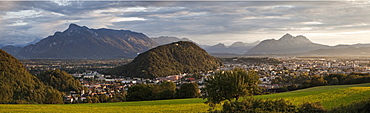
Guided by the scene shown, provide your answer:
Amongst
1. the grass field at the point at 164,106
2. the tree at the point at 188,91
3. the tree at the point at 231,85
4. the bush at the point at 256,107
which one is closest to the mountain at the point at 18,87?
the tree at the point at 188,91

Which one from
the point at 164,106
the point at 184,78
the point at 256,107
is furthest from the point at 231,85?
the point at 184,78

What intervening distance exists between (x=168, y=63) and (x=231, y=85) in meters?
96.7

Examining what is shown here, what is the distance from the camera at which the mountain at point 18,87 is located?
44.1m

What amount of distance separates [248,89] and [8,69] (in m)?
52.9

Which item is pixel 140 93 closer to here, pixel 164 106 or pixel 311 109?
pixel 164 106

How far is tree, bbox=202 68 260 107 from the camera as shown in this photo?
19031 millimetres

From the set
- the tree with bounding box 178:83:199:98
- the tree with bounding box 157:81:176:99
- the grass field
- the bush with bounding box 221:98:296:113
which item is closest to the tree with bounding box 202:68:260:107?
the grass field

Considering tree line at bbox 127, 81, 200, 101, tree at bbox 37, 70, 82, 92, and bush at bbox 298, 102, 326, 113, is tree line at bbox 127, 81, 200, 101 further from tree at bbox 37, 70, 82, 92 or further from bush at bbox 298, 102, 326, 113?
tree at bbox 37, 70, 82, 92

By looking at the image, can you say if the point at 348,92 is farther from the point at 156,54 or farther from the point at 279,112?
the point at 156,54

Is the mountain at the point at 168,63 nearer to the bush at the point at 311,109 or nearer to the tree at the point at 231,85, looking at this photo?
the tree at the point at 231,85

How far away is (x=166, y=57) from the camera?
119 m

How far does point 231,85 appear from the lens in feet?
62.7

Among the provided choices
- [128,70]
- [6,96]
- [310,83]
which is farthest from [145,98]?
[128,70]

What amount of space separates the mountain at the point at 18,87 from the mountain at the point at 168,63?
147ft
